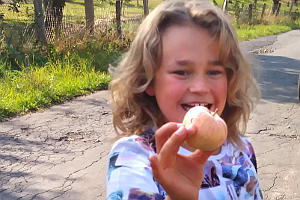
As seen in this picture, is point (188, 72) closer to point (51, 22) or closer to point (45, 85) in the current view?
point (45, 85)

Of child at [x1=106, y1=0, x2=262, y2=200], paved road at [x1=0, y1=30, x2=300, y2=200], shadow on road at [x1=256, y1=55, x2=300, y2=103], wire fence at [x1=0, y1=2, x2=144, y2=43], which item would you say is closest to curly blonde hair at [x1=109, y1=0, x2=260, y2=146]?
child at [x1=106, y1=0, x2=262, y2=200]

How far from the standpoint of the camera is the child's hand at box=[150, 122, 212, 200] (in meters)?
1.15

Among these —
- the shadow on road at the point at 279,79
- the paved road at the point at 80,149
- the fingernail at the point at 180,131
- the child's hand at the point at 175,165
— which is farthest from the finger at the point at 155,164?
the shadow on road at the point at 279,79

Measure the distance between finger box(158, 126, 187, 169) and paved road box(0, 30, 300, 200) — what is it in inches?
103

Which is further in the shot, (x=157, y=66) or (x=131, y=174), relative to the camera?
(x=157, y=66)

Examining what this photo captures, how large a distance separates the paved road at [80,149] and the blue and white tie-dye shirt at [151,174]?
2184 millimetres

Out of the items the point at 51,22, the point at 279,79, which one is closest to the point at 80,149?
the point at 51,22

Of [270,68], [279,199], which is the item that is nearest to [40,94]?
[279,199]

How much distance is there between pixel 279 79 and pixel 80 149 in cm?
534

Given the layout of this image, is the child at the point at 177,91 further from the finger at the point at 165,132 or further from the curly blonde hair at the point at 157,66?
the finger at the point at 165,132

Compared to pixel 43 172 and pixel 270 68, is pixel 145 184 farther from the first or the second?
pixel 270 68

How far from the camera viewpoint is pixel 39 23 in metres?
8.57

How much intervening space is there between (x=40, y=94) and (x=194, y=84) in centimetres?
504

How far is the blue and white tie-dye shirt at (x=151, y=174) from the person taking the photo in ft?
4.70
